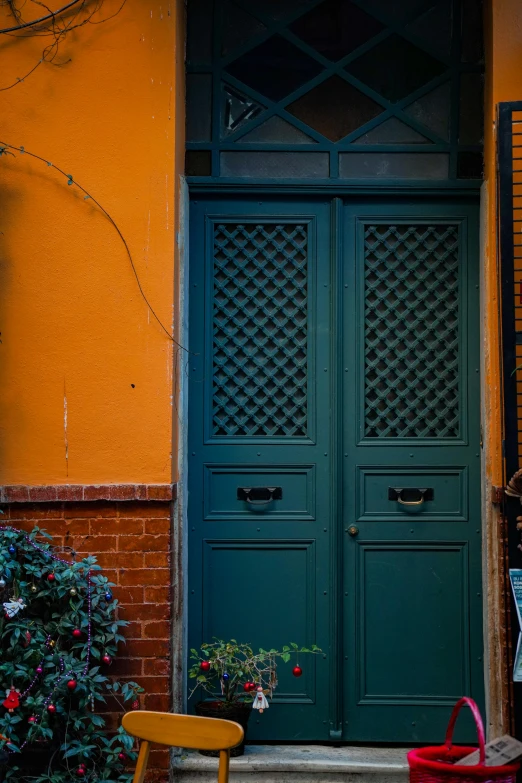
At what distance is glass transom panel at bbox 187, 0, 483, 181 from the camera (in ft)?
15.4

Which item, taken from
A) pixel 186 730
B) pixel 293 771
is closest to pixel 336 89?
pixel 186 730

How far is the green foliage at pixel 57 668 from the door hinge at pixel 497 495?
1.94 m

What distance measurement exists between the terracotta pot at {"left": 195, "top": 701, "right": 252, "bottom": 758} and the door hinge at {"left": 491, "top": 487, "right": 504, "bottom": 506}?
5.28 ft

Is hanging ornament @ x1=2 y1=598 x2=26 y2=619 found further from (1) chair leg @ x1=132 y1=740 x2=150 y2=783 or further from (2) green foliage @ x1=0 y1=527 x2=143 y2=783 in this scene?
(1) chair leg @ x1=132 y1=740 x2=150 y2=783

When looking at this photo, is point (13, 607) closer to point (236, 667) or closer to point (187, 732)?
point (236, 667)

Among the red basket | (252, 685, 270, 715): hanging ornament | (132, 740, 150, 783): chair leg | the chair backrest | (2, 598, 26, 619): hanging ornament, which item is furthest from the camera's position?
(252, 685, 270, 715): hanging ornament

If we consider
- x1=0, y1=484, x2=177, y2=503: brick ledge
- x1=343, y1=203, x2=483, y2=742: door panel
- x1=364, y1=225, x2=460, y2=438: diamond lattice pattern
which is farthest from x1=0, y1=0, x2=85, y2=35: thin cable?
x1=0, y1=484, x2=177, y2=503: brick ledge

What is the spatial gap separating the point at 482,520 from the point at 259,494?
3.90 ft

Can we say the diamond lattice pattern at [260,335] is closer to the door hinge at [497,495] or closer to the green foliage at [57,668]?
the door hinge at [497,495]

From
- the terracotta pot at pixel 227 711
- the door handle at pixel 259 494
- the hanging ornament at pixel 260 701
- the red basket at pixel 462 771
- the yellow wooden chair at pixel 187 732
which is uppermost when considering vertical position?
the door handle at pixel 259 494

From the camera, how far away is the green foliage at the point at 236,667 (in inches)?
167

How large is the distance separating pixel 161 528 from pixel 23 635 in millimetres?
805

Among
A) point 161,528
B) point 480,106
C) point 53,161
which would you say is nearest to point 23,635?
point 161,528

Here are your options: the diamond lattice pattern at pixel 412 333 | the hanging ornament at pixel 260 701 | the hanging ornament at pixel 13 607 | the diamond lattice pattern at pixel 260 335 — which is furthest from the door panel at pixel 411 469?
the hanging ornament at pixel 13 607
